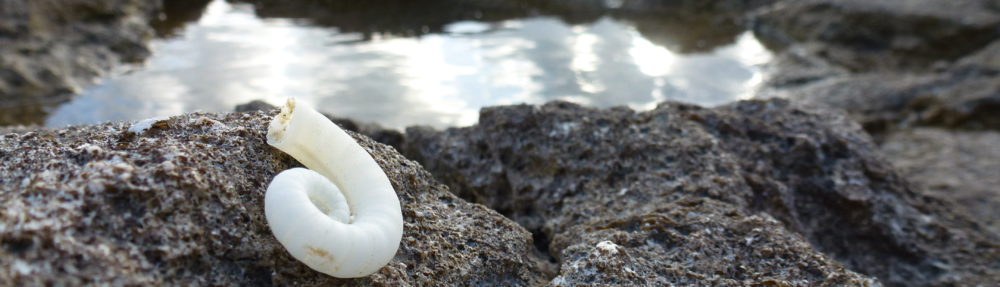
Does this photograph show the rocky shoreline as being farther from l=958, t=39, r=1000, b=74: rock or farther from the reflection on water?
the reflection on water

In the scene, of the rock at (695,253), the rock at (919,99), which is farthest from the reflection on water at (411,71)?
the rock at (695,253)

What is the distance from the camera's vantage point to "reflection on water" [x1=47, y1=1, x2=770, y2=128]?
6527 mm

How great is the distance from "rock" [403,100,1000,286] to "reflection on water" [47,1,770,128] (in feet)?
10.3

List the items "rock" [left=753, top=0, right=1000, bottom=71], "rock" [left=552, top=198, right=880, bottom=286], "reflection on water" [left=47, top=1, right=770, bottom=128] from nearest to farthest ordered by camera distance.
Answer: "rock" [left=552, top=198, right=880, bottom=286]
"reflection on water" [left=47, top=1, right=770, bottom=128]
"rock" [left=753, top=0, right=1000, bottom=71]

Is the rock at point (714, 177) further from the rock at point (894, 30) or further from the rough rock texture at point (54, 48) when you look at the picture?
the rock at point (894, 30)

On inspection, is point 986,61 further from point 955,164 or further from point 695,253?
point 695,253

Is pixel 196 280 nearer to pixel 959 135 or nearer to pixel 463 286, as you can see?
pixel 463 286

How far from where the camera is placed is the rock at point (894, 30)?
312 inches

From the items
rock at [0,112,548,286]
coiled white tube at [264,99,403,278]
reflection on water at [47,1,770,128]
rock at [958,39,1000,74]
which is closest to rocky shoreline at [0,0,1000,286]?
rock at [0,112,548,286]

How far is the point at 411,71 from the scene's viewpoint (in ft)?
24.3

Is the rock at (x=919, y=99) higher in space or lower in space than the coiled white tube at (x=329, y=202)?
higher

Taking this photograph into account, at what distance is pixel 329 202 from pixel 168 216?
33 cm

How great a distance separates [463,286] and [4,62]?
5.80m

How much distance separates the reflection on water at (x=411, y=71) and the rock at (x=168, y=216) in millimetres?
4196
